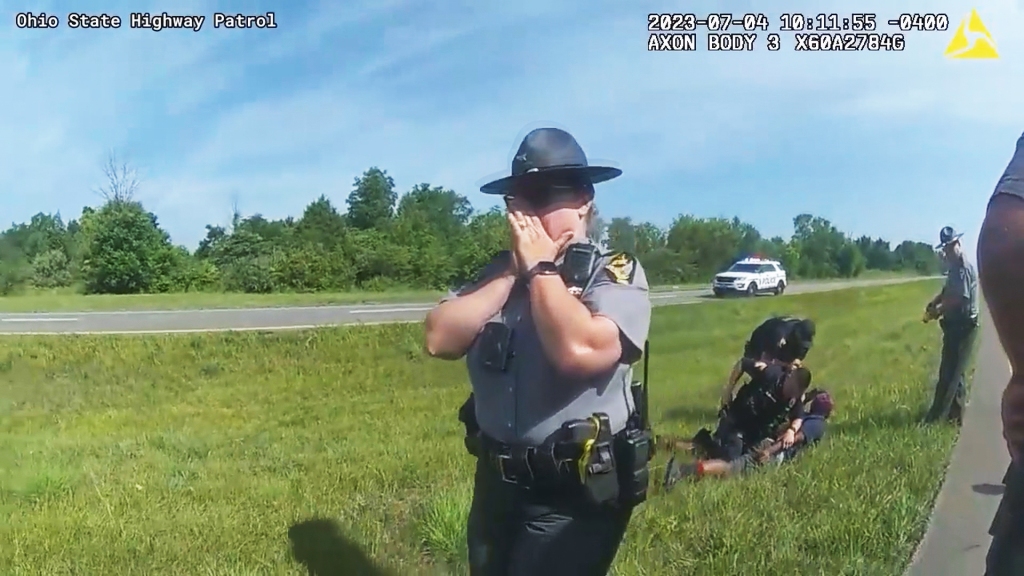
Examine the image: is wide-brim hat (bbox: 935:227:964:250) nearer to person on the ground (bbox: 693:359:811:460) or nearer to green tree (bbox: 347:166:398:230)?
person on the ground (bbox: 693:359:811:460)

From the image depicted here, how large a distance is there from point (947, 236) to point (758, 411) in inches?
23.7

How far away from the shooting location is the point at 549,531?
1.80 metres

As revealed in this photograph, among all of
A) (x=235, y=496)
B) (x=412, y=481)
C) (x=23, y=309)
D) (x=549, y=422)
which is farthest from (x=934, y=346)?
(x=23, y=309)

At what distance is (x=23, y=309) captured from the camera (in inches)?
90.7

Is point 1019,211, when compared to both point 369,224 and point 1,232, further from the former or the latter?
point 1,232

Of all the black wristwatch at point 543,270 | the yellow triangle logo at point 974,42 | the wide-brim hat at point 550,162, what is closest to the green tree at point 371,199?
the wide-brim hat at point 550,162

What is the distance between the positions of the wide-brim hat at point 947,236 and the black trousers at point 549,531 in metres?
0.98

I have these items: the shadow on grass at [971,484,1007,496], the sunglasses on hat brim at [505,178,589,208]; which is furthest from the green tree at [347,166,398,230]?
the shadow on grass at [971,484,1007,496]

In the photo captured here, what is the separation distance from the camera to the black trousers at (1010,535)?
1.64 metres

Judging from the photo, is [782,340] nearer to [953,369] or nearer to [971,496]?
[953,369]

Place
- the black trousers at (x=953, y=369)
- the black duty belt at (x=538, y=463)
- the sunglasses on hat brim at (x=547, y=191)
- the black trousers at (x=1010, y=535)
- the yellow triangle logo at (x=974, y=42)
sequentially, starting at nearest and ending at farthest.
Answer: the black trousers at (x=1010, y=535), the black duty belt at (x=538, y=463), the sunglasses on hat brim at (x=547, y=191), the yellow triangle logo at (x=974, y=42), the black trousers at (x=953, y=369)

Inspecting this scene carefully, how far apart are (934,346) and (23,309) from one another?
7.32 ft

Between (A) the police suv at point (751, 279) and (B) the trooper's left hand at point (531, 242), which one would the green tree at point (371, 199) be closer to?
(B) the trooper's left hand at point (531, 242)

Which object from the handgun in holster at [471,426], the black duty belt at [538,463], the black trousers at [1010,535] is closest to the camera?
the black trousers at [1010,535]
